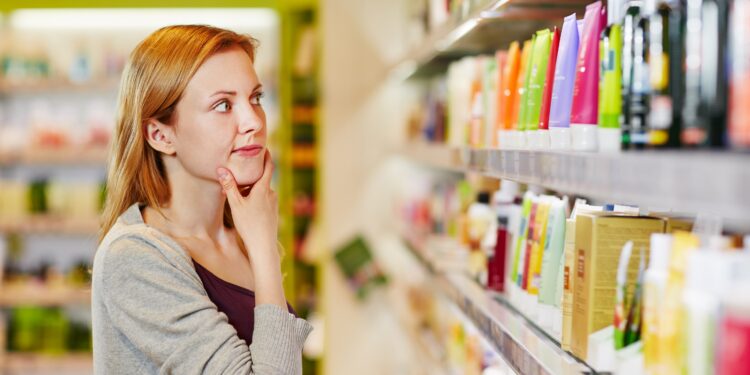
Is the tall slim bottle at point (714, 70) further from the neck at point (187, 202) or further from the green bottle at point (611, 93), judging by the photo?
the neck at point (187, 202)

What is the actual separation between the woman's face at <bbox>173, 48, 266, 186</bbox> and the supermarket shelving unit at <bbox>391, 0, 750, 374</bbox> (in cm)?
54

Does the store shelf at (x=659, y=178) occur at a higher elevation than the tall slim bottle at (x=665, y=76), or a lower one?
lower

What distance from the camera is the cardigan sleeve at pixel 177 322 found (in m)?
1.84

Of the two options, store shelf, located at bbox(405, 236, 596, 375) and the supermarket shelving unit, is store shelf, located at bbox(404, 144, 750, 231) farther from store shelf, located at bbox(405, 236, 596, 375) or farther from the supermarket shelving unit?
store shelf, located at bbox(405, 236, 596, 375)

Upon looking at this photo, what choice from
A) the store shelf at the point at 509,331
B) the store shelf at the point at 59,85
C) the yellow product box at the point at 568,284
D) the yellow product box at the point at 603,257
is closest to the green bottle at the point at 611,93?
the yellow product box at the point at 603,257

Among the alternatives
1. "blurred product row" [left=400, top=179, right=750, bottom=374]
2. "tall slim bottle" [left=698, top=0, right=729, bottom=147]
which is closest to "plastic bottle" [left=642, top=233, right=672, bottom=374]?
"blurred product row" [left=400, top=179, right=750, bottom=374]

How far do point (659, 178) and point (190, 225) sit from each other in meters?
1.29

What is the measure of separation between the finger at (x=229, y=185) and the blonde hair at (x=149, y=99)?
0.16 meters

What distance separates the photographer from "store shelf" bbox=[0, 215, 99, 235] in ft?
20.5

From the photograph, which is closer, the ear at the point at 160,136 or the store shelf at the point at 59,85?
the ear at the point at 160,136

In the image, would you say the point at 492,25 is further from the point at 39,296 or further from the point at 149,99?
the point at 39,296

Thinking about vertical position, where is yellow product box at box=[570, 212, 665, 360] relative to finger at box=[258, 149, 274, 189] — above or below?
below

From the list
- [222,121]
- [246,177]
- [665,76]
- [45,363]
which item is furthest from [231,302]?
[45,363]

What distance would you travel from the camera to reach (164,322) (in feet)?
6.09
